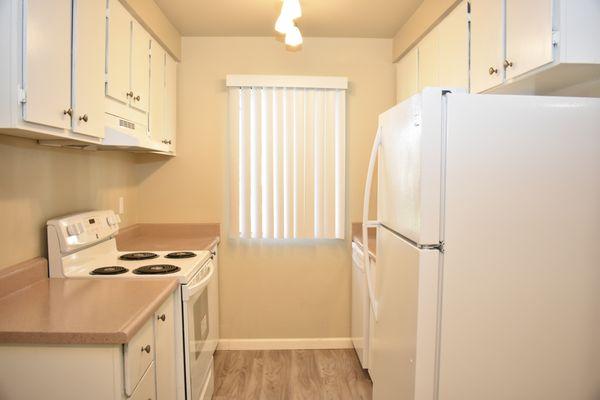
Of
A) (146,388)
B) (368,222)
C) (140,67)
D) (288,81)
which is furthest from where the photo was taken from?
(288,81)

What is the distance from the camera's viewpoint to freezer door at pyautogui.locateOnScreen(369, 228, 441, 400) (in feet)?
4.26

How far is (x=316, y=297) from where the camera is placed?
10.3 ft

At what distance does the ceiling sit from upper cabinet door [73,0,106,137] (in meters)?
0.96

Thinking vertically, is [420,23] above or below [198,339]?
above

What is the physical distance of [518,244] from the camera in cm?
131

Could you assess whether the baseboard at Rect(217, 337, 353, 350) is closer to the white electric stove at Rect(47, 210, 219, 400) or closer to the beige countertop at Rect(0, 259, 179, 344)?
the white electric stove at Rect(47, 210, 219, 400)

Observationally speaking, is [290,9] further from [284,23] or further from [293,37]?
[293,37]

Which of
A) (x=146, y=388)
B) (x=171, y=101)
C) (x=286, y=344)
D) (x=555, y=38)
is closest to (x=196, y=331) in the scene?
(x=146, y=388)

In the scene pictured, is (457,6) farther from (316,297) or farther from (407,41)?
(316,297)

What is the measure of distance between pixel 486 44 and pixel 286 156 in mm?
1662

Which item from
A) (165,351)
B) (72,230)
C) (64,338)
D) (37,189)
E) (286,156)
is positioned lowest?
(165,351)

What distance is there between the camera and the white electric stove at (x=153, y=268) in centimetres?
177

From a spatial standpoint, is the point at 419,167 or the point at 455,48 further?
the point at 455,48

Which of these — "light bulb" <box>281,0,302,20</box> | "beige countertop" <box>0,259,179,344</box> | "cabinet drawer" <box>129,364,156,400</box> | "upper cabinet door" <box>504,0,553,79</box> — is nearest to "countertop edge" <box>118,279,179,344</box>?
"beige countertop" <box>0,259,179,344</box>
